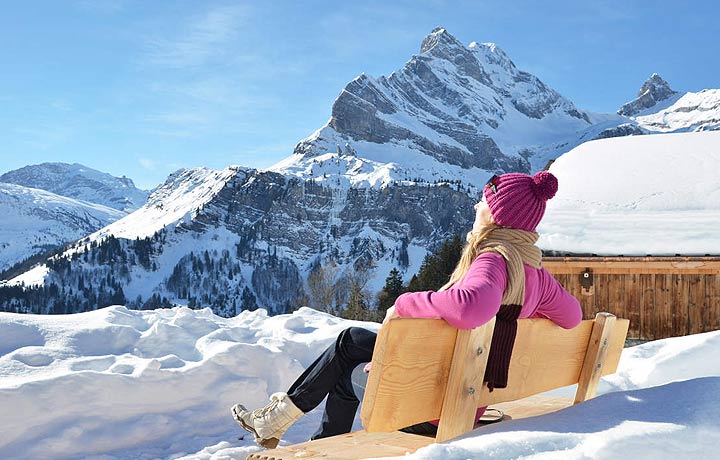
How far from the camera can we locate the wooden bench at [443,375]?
6.29 feet

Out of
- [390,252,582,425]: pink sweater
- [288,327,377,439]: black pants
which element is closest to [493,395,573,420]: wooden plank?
[390,252,582,425]: pink sweater

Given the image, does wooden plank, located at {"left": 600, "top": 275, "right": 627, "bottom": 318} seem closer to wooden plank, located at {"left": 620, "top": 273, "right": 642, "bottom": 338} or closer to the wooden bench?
wooden plank, located at {"left": 620, "top": 273, "right": 642, "bottom": 338}

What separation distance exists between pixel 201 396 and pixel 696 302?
637 cm

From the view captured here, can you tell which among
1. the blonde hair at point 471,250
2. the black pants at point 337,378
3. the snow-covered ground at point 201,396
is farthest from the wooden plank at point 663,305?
the blonde hair at point 471,250

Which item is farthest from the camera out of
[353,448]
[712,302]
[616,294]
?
[616,294]

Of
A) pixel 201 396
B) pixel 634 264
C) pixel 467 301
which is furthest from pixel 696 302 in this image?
pixel 467 301

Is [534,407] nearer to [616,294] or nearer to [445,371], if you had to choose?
[445,371]

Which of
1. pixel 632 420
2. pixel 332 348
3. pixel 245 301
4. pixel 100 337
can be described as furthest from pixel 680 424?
pixel 245 301

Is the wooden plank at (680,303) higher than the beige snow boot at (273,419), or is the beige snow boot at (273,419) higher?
the wooden plank at (680,303)

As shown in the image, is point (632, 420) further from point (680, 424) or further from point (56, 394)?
point (56, 394)

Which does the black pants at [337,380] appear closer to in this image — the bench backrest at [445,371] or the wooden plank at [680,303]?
the bench backrest at [445,371]

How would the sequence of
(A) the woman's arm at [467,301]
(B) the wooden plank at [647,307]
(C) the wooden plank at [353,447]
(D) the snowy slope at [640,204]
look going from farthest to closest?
(B) the wooden plank at [647,307], (D) the snowy slope at [640,204], (C) the wooden plank at [353,447], (A) the woman's arm at [467,301]

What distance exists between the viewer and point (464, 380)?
2.12m

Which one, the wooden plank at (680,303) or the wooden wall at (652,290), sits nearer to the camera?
the wooden wall at (652,290)
